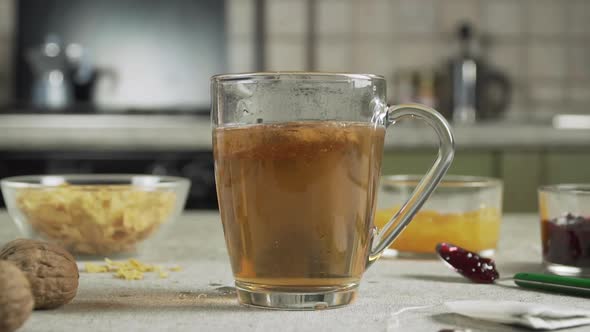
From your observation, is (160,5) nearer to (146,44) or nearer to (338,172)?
(146,44)

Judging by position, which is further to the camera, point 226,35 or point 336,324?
point 226,35

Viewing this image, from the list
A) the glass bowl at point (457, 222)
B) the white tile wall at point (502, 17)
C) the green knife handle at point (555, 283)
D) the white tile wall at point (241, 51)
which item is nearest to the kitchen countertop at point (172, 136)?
the white tile wall at point (241, 51)

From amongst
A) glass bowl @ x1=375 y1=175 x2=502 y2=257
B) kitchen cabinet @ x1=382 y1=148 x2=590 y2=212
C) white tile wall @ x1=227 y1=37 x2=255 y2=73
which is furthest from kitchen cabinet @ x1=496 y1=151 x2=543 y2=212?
glass bowl @ x1=375 y1=175 x2=502 y2=257

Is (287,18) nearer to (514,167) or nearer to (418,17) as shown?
(418,17)

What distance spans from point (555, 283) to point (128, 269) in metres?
0.43

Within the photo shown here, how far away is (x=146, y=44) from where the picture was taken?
10.8 feet

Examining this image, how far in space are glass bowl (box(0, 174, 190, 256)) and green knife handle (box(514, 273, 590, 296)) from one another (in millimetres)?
437

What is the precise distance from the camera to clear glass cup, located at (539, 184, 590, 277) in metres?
0.86

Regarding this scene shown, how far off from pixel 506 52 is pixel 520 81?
14 centimetres

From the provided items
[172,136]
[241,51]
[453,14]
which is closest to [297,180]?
[172,136]

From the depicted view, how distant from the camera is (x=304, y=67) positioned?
11.4 ft

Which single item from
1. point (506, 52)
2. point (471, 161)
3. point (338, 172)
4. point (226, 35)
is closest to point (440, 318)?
point (338, 172)

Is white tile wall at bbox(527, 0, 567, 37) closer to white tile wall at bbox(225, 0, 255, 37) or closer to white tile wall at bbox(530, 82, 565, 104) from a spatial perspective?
white tile wall at bbox(530, 82, 565, 104)

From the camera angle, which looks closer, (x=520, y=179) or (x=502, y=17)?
(x=520, y=179)
